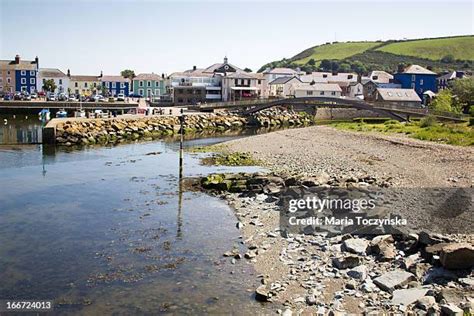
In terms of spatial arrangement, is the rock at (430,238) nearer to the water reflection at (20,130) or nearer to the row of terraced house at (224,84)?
the water reflection at (20,130)

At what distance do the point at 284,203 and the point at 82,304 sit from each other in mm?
10777

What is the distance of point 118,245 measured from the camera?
16.8 m

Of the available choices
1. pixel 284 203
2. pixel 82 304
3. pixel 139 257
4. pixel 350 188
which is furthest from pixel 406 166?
pixel 82 304

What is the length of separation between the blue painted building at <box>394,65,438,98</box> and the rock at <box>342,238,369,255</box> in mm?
112711

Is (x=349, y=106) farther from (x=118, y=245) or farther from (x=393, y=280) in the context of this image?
(x=393, y=280)

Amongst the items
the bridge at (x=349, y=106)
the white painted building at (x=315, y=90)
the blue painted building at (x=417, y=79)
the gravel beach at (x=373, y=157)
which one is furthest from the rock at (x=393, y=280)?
the blue painted building at (x=417, y=79)

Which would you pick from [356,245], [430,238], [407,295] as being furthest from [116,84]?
[407,295]

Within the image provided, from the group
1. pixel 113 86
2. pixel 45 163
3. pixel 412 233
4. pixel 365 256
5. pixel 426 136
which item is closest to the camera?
pixel 365 256

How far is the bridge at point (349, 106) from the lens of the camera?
59.2 meters

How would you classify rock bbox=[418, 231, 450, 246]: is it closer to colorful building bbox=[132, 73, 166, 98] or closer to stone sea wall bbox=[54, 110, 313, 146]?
stone sea wall bbox=[54, 110, 313, 146]

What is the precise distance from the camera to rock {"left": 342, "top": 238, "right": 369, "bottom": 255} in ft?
47.3

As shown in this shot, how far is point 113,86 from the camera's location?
407ft

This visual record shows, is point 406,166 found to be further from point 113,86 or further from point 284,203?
point 113,86

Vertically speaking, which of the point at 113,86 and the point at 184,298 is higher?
the point at 113,86
